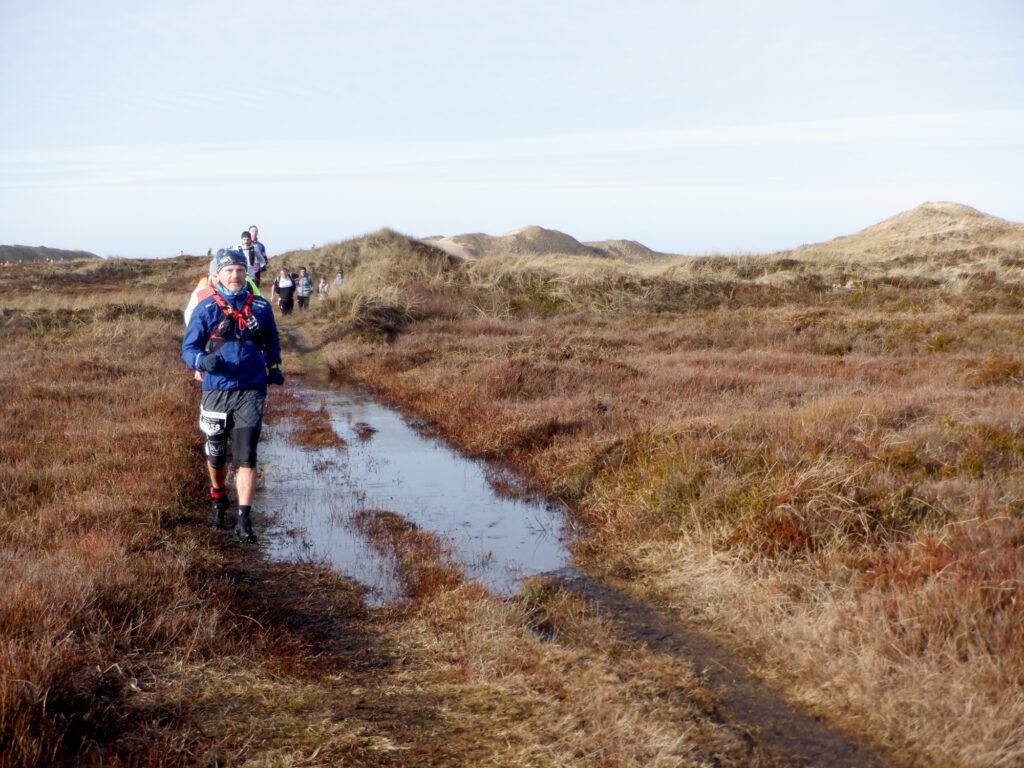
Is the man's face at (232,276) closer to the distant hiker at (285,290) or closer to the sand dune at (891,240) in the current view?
the distant hiker at (285,290)

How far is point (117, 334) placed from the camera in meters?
18.5

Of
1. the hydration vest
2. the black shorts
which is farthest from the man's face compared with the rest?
the black shorts

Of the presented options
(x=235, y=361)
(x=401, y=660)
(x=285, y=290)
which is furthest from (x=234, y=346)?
(x=285, y=290)

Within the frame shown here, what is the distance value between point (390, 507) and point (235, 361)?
2435mm

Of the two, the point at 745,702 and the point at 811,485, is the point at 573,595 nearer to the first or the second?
the point at 745,702

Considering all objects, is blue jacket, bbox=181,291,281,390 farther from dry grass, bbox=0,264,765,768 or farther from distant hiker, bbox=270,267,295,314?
distant hiker, bbox=270,267,295,314

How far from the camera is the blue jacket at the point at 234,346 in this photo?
612 cm

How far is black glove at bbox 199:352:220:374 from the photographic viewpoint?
19.9 ft

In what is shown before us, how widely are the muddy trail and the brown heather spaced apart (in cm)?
3

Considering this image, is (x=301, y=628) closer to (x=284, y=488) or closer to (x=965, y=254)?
(x=284, y=488)

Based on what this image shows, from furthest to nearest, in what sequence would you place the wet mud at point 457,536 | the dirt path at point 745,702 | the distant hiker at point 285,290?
the distant hiker at point 285,290
the wet mud at point 457,536
the dirt path at point 745,702

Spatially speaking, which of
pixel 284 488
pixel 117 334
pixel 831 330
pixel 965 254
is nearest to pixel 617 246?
pixel 965 254

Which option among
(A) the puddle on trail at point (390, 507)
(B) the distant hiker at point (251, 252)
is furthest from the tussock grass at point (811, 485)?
(B) the distant hiker at point (251, 252)

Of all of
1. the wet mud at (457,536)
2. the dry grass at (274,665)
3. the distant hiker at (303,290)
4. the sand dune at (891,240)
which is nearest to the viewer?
the dry grass at (274,665)
